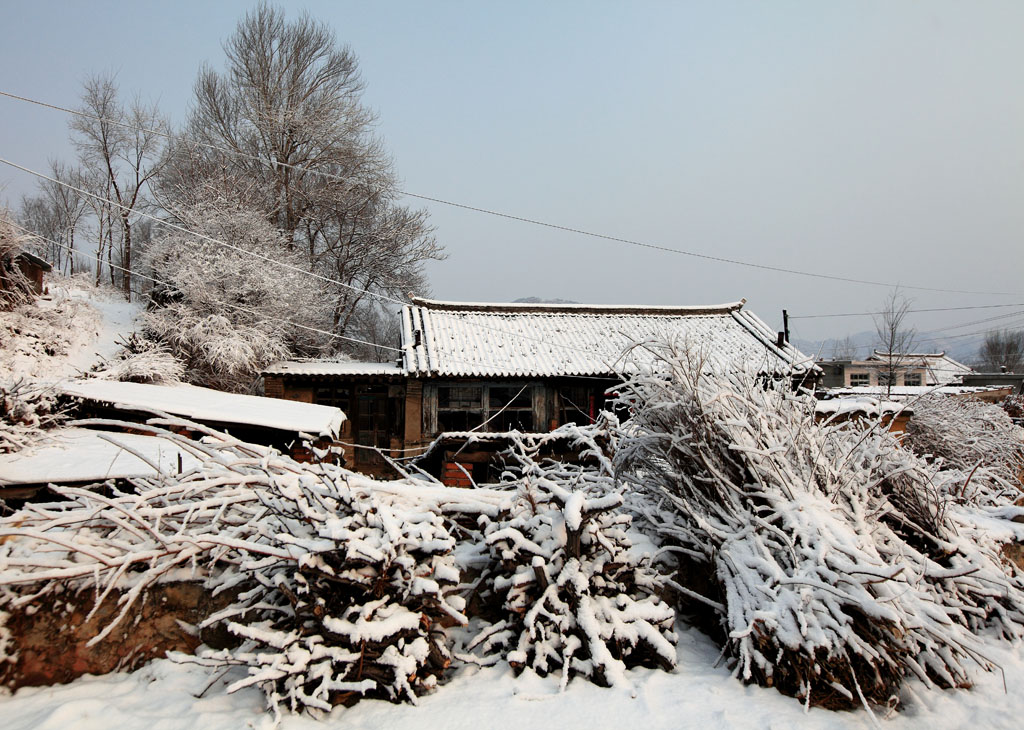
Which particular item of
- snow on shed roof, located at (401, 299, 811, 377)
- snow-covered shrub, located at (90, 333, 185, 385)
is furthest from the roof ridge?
snow-covered shrub, located at (90, 333, 185, 385)

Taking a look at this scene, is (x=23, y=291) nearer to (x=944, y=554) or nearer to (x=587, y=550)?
(x=587, y=550)

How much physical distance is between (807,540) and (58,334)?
15.2 meters

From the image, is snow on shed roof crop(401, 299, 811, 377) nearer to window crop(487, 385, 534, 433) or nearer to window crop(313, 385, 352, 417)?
window crop(487, 385, 534, 433)

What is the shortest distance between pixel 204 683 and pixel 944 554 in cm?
475


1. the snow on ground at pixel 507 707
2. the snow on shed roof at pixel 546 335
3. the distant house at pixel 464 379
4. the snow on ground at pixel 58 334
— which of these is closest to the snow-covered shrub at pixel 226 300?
the distant house at pixel 464 379

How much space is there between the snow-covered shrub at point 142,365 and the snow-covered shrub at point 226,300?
2.79 ft

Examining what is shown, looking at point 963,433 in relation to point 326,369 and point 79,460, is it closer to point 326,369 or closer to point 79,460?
Result: point 326,369

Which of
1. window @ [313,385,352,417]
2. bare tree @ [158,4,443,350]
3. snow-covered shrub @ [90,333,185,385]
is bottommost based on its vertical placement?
window @ [313,385,352,417]

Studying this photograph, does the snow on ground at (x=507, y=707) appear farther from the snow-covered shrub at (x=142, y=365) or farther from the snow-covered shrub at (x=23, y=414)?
A: the snow-covered shrub at (x=142, y=365)

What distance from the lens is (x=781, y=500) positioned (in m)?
3.57

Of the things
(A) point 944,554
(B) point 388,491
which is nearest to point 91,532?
(B) point 388,491

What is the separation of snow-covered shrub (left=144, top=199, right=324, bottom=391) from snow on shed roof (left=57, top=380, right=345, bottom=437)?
6242mm

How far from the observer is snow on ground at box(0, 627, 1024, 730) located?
2.57 m

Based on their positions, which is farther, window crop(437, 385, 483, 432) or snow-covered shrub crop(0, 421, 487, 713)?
window crop(437, 385, 483, 432)
